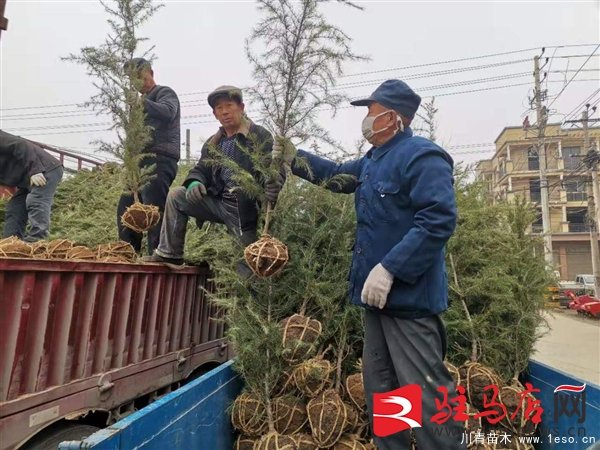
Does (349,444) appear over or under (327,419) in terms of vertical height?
under

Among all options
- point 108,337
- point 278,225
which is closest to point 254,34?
point 278,225

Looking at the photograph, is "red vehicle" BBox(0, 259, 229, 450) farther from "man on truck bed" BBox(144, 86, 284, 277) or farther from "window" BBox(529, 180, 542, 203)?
"window" BBox(529, 180, 542, 203)

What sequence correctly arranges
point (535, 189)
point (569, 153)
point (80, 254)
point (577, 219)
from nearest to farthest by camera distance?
point (80, 254) → point (535, 189) → point (569, 153) → point (577, 219)

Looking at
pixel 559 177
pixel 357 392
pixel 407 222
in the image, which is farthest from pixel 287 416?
pixel 559 177

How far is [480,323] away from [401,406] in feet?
4.12

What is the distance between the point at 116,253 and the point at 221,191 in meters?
0.98

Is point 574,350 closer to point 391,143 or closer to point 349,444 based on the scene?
point 349,444

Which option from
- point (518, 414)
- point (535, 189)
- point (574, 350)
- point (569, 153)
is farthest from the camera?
point (569, 153)

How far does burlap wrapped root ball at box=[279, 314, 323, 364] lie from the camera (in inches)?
100

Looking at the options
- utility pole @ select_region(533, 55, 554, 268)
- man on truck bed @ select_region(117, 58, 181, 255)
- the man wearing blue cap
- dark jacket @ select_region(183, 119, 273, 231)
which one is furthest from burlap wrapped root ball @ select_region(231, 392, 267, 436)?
utility pole @ select_region(533, 55, 554, 268)

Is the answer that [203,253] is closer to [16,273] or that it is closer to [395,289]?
[16,273]

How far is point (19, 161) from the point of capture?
4.32 meters

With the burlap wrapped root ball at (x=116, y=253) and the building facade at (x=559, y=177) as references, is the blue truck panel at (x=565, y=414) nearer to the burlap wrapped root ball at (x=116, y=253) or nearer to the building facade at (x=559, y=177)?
the burlap wrapped root ball at (x=116, y=253)

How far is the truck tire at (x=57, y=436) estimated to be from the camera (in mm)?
2155
